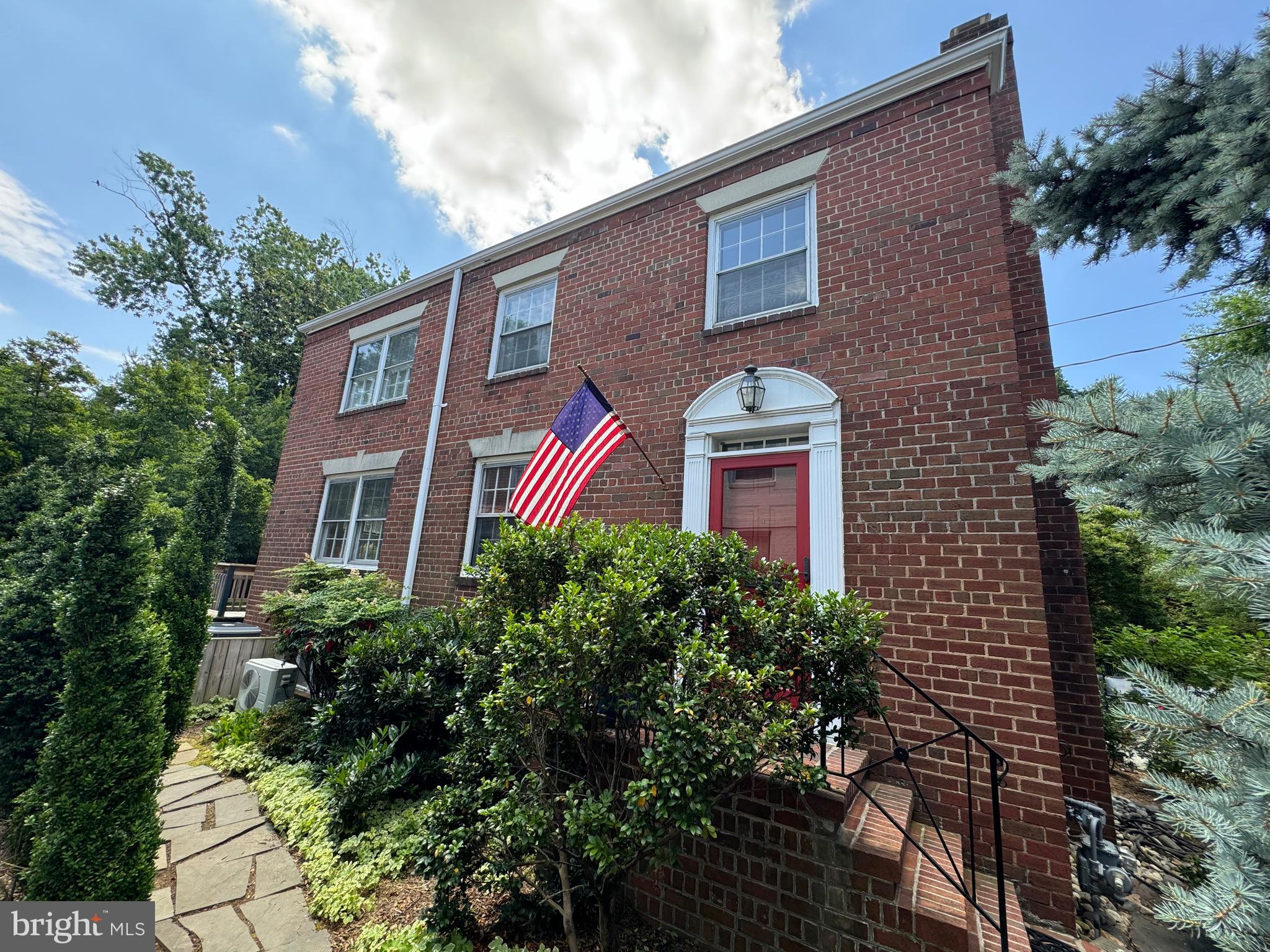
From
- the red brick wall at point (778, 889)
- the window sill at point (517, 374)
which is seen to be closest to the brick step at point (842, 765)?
the red brick wall at point (778, 889)

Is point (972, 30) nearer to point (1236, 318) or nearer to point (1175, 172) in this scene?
point (1175, 172)

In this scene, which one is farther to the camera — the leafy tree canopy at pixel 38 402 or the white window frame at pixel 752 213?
the leafy tree canopy at pixel 38 402

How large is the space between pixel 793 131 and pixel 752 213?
2.90 feet

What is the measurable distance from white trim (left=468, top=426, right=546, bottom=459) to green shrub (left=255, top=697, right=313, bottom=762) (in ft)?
12.3

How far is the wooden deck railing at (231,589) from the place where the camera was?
1055 cm

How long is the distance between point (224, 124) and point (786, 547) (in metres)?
15.2

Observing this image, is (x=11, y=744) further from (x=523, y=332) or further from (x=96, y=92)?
(x=96, y=92)

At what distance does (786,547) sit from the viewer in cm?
457

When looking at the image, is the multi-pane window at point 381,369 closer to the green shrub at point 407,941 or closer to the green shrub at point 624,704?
the green shrub at point 624,704

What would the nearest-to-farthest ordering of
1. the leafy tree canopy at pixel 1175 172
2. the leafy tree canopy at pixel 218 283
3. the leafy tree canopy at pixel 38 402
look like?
the leafy tree canopy at pixel 1175 172 < the leafy tree canopy at pixel 38 402 < the leafy tree canopy at pixel 218 283

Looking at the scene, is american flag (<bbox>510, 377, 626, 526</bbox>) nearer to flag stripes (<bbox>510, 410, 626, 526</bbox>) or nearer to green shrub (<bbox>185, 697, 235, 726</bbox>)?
flag stripes (<bbox>510, 410, 626, 526</bbox>)

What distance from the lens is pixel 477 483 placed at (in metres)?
7.21

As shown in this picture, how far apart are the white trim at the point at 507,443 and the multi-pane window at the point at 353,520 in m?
2.21

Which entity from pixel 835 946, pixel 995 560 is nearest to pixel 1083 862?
pixel 995 560
